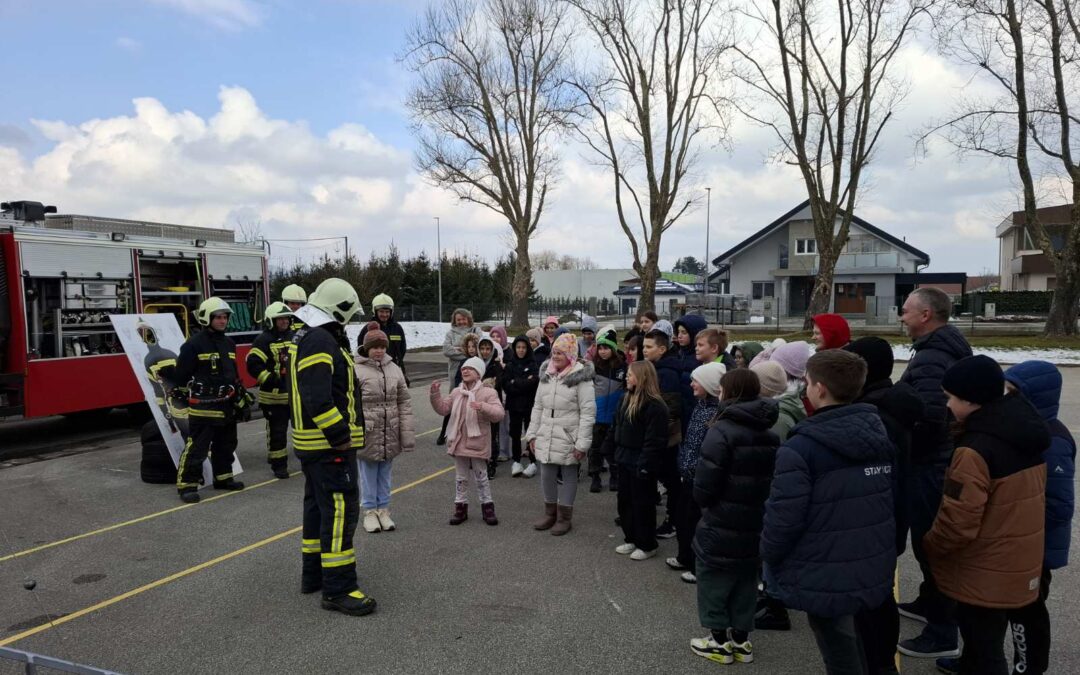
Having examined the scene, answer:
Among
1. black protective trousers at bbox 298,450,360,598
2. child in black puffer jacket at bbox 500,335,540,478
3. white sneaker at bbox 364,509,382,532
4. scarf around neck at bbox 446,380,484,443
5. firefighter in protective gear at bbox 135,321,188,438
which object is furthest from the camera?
child in black puffer jacket at bbox 500,335,540,478

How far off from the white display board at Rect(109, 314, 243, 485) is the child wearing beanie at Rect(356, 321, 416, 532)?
2680 mm

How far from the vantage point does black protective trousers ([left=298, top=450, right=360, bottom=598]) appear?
14.6 feet

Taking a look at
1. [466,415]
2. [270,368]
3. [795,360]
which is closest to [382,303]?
[270,368]

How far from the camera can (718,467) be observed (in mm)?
3623

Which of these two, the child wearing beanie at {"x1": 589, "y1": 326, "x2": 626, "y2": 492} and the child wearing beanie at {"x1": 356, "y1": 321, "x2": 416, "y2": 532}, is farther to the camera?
the child wearing beanie at {"x1": 589, "y1": 326, "x2": 626, "y2": 492}

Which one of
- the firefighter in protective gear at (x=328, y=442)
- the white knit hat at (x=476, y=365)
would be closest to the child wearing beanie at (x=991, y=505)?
the firefighter in protective gear at (x=328, y=442)

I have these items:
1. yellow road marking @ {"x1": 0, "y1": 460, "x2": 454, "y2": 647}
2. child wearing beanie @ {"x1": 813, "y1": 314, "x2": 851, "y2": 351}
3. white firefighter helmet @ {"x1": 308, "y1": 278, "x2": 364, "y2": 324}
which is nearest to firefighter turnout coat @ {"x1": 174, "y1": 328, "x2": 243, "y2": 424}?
yellow road marking @ {"x1": 0, "y1": 460, "x2": 454, "y2": 647}

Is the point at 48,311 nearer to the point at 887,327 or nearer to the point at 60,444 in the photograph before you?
the point at 60,444

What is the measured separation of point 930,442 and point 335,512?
3562 mm

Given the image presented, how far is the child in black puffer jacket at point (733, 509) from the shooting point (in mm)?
3629

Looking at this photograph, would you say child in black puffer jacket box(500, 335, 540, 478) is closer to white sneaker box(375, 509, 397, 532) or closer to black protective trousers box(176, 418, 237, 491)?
white sneaker box(375, 509, 397, 532)

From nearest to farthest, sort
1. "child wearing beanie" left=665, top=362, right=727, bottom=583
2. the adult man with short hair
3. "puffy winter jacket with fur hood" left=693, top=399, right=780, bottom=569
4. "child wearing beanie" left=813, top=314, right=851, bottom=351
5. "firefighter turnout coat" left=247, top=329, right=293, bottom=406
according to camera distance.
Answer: "puffy winter jacket with fur hood" left=693, top=399, right=780, bottom=569, the adult man with short hair, "child wearing beanie" left=813, top=314, right=851, bottom=351, "child wearing beanie" left=665, top=362, right=727, bottom=583, "firefighter turnout coat" left=247, top=329, right=293, bottom=406

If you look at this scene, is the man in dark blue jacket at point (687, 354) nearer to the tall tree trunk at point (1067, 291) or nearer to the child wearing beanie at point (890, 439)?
the child wearing beanie at point (890, 439)

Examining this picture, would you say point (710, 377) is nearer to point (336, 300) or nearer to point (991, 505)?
point (991, 505)
